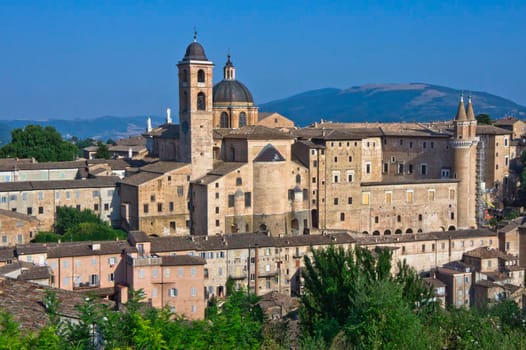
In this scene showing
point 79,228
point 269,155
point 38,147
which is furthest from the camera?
point 38,147

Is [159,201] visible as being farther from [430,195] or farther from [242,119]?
[430,195]

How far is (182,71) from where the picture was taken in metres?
48.2

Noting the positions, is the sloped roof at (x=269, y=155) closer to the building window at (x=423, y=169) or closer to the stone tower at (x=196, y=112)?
the stone tower at (x=196, y=112)

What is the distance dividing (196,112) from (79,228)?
9.79m

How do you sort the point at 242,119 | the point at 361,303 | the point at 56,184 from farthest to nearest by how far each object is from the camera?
the point at 242,119, the point at 56,184, the point at 361,303

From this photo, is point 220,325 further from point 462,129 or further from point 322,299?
point 462,129

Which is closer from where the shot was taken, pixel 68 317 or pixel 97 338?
pixel 97 338

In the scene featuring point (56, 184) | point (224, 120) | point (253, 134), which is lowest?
point (56, 184)

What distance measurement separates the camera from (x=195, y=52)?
47.9 meters

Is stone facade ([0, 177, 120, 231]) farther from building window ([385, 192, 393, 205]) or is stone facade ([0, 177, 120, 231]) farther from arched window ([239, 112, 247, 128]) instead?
A: building window ([385, 192, 393, 205])

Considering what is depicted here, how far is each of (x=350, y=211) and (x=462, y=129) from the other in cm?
999

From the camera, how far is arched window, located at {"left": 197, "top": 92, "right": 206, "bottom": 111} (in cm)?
4723

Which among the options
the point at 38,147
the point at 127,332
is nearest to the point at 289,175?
the point at 38,147

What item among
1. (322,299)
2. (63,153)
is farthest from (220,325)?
(63,153)
